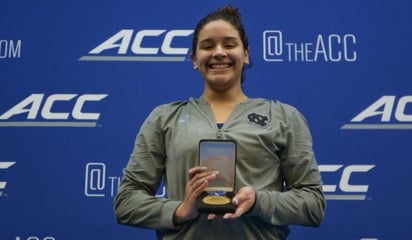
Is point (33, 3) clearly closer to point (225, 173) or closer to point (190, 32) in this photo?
point (190, 32)

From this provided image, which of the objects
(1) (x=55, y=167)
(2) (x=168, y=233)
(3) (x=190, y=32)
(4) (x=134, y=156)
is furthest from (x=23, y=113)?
(2) (x=168, y=233)

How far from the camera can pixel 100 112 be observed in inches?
62.2

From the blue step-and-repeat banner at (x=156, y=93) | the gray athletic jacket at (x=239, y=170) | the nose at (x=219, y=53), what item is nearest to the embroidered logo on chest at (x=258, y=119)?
the gray athletic jacket at (x=239, y=170)

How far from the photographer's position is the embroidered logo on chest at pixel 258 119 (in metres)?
0.83

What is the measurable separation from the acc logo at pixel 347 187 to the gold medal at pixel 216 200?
0.90m

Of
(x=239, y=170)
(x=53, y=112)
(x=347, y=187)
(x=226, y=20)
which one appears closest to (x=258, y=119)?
(x=239, y=170)

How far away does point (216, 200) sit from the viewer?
72cm

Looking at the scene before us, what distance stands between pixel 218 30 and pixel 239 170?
0.30 meters

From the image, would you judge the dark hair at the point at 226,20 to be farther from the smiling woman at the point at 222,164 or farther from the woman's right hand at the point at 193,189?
the woman's right hand at the point at 193,189

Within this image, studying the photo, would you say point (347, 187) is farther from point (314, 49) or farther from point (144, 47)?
point (144, 47)

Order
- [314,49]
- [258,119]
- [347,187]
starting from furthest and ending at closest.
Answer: [314,49], [347,187], [258,119]

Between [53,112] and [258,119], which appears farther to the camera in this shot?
[53,112]

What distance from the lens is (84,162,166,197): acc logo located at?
5.00ft

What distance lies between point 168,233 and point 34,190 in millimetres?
896
